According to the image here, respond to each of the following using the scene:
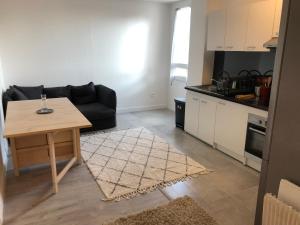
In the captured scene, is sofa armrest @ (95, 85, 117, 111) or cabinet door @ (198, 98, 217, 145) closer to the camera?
cabinet door @ (198, 98, 217, 145)

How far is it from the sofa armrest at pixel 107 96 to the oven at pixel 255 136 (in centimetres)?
254

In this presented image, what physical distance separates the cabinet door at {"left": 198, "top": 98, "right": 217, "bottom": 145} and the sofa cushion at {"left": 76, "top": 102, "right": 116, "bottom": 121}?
1708mm

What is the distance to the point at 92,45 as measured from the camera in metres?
5.32

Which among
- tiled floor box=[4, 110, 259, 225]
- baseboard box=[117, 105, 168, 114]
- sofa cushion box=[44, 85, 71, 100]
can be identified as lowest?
tiled floor box=[4, 110, 259, 225]

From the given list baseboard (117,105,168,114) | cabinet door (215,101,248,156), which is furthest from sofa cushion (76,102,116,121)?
cabinet door (215,101,248,156)

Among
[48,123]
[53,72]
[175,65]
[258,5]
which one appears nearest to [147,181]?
[48,123]

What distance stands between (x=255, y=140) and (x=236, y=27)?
5.58 ft

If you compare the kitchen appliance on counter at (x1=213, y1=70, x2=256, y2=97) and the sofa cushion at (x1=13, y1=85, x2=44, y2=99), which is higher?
the kitchen appliance on counter at (x1=213, y1=70, x2=256, y2=97)

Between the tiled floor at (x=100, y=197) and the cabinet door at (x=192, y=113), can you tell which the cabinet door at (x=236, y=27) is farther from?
the tiled floor at (x=100, y=197)

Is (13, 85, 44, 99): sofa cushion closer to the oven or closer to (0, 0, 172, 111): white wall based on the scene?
(0, 0, 172, 111): white wall

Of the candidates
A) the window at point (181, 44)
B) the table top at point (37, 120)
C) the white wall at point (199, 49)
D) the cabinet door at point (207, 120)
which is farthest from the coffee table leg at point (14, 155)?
the window at point (181, 44)

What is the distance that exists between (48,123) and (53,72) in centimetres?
290

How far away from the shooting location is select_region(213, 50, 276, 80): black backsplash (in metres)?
4.31

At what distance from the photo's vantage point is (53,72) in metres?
5.07
